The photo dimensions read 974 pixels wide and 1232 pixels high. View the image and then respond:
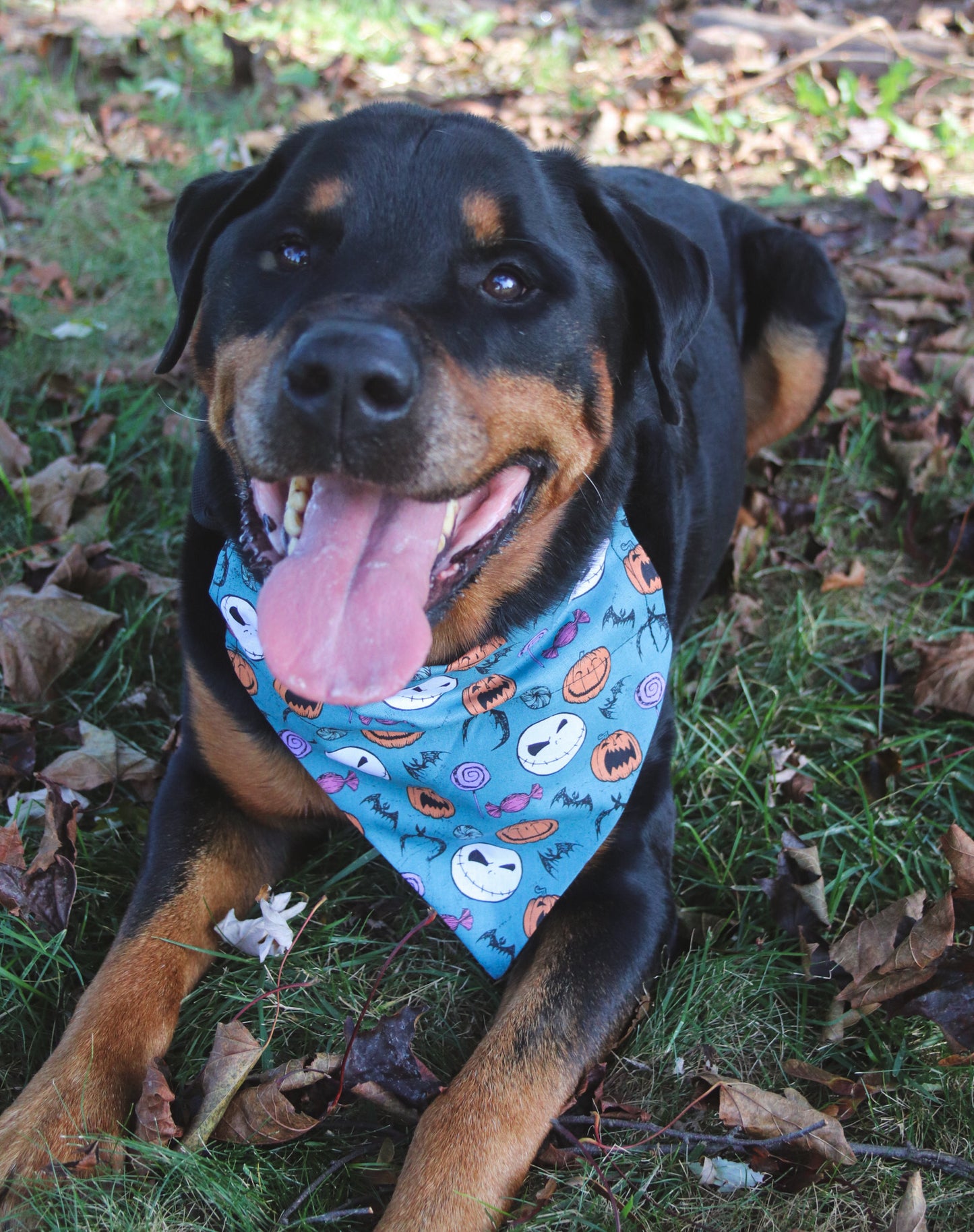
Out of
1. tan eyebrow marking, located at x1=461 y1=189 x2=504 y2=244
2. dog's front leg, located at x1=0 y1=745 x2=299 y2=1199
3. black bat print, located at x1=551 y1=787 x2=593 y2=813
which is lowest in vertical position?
dog's front leg, located at x1=0 y1=745 x2=299 y2=1199

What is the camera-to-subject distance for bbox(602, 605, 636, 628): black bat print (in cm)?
253

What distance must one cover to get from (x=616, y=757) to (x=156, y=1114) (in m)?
1.20

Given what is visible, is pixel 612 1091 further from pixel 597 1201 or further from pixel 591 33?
pixel 591 33

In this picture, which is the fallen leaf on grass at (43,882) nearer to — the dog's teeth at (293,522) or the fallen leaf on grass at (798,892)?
the dog's teeth at (293,522)

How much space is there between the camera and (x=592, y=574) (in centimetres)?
251

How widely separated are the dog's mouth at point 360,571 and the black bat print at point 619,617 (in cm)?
46

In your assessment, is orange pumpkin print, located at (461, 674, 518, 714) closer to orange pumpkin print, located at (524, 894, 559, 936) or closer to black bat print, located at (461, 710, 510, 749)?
black bat print, located at (461, 710, 510, 749)

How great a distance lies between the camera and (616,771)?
8.04 ft

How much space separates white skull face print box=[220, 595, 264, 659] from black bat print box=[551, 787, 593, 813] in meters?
0.74

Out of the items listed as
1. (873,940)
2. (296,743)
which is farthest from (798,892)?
(296,743)

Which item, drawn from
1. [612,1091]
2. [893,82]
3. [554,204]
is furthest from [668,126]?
[612,1091]

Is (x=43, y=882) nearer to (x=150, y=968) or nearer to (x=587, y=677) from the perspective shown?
(x=150, y=968)

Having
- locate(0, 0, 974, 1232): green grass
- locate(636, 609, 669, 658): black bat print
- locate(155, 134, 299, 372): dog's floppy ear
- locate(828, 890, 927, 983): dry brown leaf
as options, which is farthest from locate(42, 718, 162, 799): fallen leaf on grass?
locate(828, 890, 927, 983): dry brown leaf

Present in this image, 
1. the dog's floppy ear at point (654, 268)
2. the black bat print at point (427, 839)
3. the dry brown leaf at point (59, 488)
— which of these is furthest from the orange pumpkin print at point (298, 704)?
the dry brown leaf at point (59, 488)
